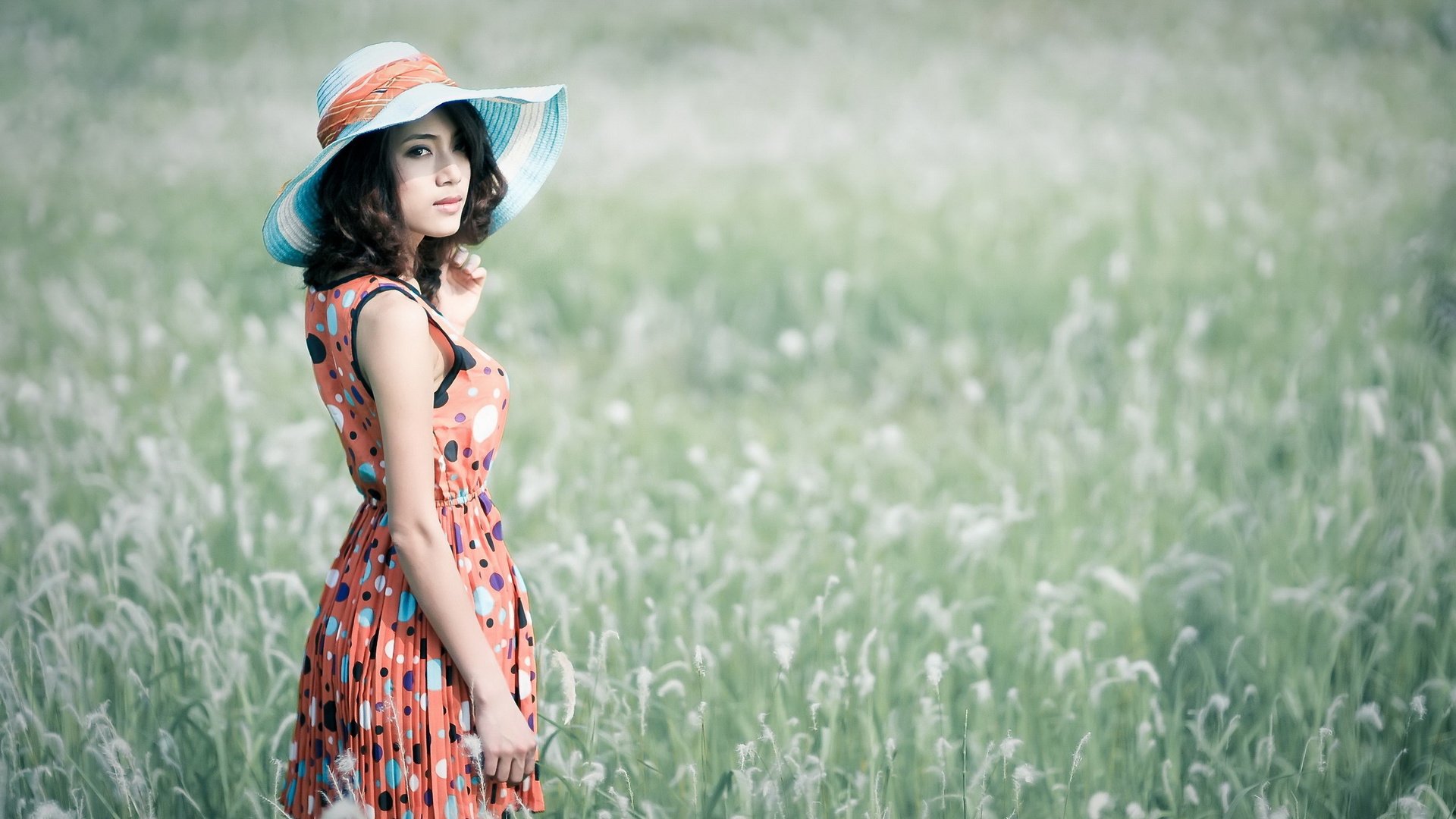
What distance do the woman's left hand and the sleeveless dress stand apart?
0.46 meters

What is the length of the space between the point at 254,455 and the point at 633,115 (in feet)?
22.9

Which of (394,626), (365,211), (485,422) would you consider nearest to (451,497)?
(485,422)

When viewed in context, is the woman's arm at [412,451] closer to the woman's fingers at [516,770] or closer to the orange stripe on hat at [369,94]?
the woman's fingers at [516,770]

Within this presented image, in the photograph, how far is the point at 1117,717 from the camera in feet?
12.8

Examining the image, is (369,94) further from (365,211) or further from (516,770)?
(516,770)

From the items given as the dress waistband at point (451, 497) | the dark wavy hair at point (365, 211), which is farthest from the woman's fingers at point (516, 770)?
the dark wavy hair at point (365, 211)

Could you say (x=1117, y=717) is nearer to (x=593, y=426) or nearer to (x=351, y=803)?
(x=351, y=803)

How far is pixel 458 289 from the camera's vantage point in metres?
3.18

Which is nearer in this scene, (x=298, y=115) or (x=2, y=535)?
(x=2, y=535)

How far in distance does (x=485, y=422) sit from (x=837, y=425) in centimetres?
402

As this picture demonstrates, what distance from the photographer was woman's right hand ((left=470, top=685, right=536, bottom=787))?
2508mm

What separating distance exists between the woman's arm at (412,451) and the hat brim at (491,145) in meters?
0.36

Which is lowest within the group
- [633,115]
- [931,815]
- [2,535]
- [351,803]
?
[931,815]

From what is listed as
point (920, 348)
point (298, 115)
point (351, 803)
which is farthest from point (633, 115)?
point (351, 803)
